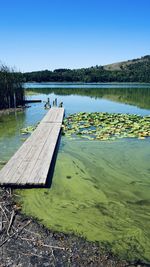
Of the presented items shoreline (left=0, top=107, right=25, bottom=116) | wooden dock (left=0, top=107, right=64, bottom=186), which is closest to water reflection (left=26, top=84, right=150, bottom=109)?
shoreline (left=0, top=107, right=25, bottom=116)

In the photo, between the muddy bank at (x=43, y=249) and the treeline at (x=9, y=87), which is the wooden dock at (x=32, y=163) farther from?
the treeline at (x=9, y=87)

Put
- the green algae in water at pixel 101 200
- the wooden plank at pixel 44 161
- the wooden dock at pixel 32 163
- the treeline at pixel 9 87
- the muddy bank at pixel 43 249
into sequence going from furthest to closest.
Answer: the treeline at pixel 9 87 → the wooden plank at pixel 44 161 → the wooden dock at pixel 32 163 → the green algae in water at pixel 101 200 → the muddy bank at pixel 43 249

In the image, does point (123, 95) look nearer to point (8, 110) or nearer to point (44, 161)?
point (8, 110)

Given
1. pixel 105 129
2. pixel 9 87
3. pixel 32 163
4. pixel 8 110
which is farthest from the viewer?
pixel 9 87

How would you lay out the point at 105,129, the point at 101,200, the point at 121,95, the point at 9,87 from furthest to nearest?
the point at 121,95 < the point at 9,87 < the point at 105,129 < the point at 101,200

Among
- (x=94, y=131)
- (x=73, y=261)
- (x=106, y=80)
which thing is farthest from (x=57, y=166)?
(x=106, y=80)

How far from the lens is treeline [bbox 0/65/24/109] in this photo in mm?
18381

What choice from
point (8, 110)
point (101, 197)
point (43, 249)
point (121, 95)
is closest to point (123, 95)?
point (121, 95)

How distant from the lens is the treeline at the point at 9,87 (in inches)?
724

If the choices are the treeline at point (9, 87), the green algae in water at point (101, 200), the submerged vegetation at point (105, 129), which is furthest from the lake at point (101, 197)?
the treeline at point (9, 87)

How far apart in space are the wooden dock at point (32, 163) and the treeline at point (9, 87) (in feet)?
30.2

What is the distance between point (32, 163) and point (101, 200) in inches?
84.4

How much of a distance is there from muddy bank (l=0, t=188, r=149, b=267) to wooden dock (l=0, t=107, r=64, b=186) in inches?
53.3

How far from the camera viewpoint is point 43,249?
3.70m
